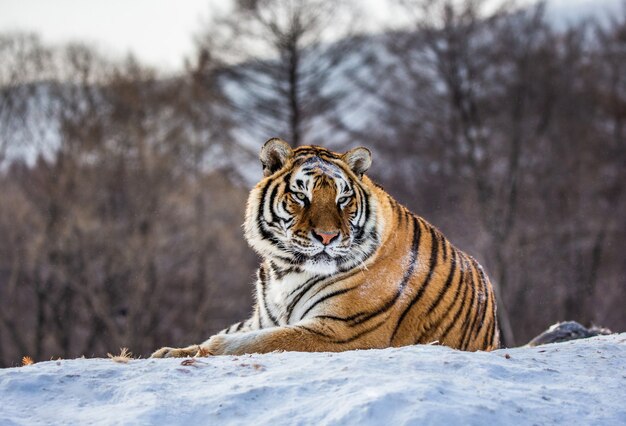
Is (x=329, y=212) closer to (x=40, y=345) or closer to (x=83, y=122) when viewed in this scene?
(x=40, y=345)

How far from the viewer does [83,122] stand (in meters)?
29.6

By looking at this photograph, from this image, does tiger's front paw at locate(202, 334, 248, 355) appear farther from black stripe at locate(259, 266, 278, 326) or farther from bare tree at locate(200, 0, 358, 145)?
bare tree at locate(200, 0, 358, 145)

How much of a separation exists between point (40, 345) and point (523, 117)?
1885cm

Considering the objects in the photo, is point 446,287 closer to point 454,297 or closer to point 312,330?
point 454,297

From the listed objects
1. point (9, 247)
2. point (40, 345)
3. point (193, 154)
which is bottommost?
point (40, 345)

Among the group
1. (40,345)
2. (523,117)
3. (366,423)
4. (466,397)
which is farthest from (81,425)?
(523,117)

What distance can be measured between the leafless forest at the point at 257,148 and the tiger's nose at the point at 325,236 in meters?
21.5

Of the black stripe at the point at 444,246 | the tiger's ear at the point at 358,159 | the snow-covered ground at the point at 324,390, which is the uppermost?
the tiger's ear at the point at 358,159

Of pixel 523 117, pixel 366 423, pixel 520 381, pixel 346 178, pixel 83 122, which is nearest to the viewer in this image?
pixel 366 423

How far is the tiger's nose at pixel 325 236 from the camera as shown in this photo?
5.41 metres

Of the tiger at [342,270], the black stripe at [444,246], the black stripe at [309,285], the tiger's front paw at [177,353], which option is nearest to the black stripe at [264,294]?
the tiger at [342,270]

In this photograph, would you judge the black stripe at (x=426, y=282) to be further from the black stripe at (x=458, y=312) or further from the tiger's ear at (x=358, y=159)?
the tiger's ear at (x=358, y=159)

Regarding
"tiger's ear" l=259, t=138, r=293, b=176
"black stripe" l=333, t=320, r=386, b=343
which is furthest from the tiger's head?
"black stripe" l=333, t=320, r=386, b=343

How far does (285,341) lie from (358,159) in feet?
4.77
